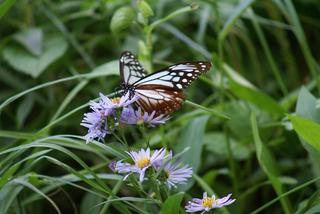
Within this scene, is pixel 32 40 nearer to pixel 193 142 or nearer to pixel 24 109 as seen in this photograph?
pixel 24 109

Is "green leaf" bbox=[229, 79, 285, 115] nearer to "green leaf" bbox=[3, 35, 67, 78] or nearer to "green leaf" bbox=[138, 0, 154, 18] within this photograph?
"green leaf" bbox=[138, 0, 154, 18]

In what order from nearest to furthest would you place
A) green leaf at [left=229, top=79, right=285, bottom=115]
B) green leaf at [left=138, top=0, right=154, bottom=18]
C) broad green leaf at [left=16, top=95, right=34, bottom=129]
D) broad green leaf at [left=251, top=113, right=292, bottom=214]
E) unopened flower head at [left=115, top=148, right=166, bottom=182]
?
unopened flower head at [left=115, top=148, right=166, bottom=182]
broad green leaf at [left=251, top=113, right=292, bottom=214]
green leaf at [left=138, top=0, right=154, bottom=18]
green leaf at [left=229, top=79, right=285, bottom=115]
broad green leaf at [left=16, top=95, right=34, bottom=129]

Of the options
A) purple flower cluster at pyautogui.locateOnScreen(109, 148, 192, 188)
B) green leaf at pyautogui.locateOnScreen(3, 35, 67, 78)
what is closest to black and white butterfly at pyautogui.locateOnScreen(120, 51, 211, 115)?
purple flower cluster at pyautogui.locateOnScreen(109, 148, 192, 188)

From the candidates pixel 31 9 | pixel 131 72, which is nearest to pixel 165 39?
pixel 31 9

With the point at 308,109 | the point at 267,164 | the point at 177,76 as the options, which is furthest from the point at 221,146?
the point at 177,76

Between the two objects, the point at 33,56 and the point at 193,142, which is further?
the point at 33,56

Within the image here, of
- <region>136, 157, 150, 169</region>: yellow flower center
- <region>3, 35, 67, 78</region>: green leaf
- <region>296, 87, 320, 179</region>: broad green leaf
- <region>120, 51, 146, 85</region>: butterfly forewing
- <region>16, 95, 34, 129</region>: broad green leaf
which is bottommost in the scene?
<region>296, 87, 320, 179</region>: broad green leaf

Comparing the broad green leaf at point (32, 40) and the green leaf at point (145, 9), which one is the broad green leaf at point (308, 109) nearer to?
the green leaf at point (145, 9)
